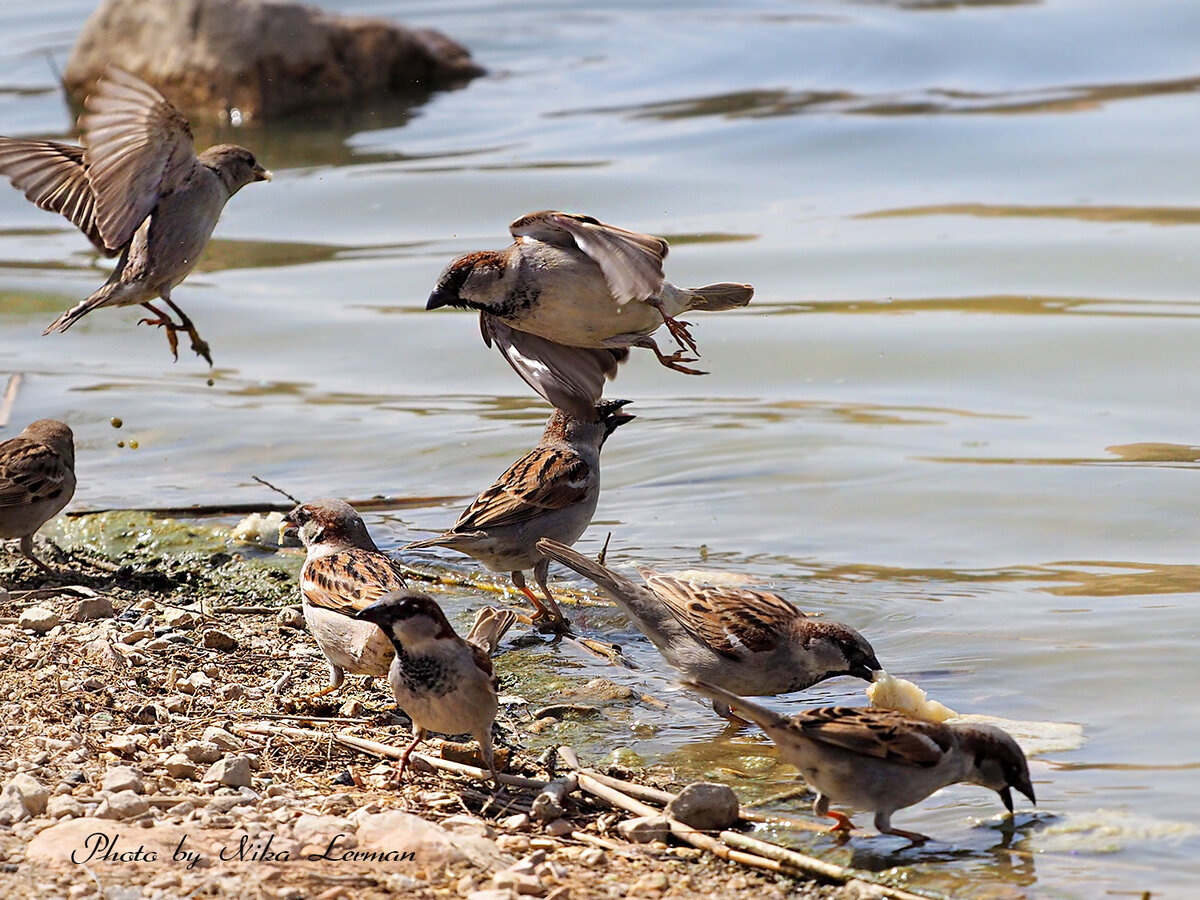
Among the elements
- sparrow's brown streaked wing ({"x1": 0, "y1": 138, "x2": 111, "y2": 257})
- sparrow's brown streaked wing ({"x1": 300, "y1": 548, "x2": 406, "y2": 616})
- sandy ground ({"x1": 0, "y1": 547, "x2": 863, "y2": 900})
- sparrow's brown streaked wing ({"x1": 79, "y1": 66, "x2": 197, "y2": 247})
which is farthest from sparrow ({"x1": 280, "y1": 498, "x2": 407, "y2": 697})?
sparrow's brown streaked wing ({"x1": 0, "y1": 138, "x2": 111, "y2": 257})

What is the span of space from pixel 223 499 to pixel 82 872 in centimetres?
489

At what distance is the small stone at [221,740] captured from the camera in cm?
529

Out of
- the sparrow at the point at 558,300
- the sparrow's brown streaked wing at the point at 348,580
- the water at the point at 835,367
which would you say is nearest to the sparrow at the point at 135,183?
the sparrow at the point at 558,300

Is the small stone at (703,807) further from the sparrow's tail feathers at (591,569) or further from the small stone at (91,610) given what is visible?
the small stone at (91,610)

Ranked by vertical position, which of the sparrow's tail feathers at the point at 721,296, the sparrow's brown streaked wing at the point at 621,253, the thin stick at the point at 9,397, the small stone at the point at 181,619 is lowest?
the thin stick at the point at 9,397

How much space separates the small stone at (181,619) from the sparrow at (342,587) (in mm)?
588

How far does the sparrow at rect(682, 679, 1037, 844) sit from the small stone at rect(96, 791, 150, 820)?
1.75m

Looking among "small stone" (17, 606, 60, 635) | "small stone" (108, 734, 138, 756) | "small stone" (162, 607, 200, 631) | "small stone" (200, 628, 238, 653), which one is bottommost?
"small stone" (162, 607, 200, 631)

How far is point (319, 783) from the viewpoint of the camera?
524 centimetres

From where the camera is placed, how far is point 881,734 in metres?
4.99

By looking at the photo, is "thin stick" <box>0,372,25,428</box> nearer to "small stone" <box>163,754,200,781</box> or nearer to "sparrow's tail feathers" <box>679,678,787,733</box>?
"small stone" <box>163,754,200,781</box>

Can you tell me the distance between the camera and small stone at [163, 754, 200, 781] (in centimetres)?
500

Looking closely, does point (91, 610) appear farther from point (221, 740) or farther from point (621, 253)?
point (621, 253)

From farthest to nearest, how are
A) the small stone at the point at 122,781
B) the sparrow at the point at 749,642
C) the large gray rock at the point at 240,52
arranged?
the large gray rock at the point at 240,52 → the sparrow at the point at 749,642 → the small stone at the point at 122,781
